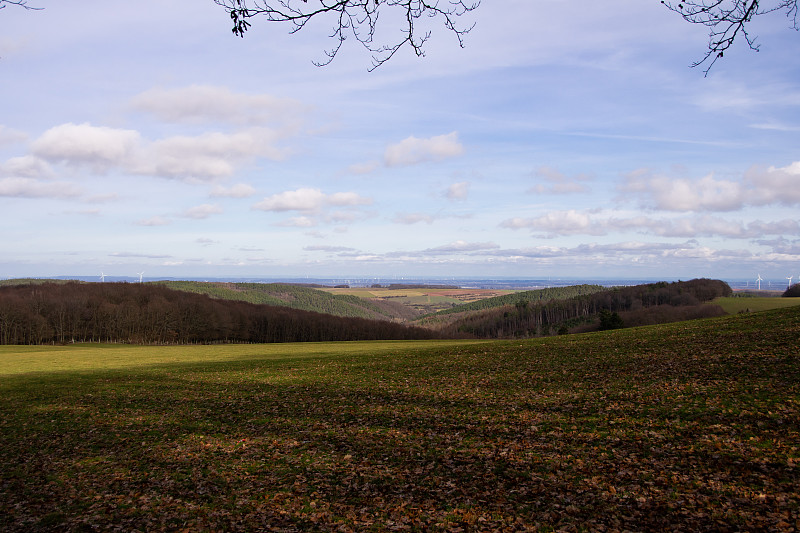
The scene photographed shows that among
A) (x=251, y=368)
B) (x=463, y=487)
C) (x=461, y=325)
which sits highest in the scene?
(x=463, y=487)

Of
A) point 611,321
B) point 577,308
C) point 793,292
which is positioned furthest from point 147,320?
point 793,292

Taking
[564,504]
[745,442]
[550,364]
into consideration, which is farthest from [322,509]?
[550,364]

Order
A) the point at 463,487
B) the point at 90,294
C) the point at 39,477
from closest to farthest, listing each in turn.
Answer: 1. the point at 463,487
2. the point at 39,477
3. the point at 90,294

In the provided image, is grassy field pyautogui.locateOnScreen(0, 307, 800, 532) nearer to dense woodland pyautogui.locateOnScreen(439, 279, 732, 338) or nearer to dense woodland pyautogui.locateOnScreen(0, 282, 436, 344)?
dense woodland pyautogui.locateOnScreen(0, 282, 436, 344)

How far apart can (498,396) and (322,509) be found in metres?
10.5

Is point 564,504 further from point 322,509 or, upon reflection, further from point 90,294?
point 90,294

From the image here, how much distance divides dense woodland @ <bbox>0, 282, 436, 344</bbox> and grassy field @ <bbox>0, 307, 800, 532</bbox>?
330 ft

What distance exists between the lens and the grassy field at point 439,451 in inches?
356

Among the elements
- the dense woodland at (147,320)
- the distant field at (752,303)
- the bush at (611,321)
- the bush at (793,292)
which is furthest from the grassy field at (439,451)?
the bush at (793,292)

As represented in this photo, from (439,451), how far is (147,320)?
122 metres

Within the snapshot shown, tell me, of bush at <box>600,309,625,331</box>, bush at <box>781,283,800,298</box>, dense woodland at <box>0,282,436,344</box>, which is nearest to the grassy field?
bush at <box>600,309,625,331</box>

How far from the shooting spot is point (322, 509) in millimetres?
9570

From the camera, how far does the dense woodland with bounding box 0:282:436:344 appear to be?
346 ft

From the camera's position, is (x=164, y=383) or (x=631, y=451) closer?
(x=631, y=451)
